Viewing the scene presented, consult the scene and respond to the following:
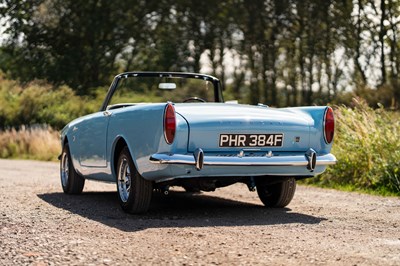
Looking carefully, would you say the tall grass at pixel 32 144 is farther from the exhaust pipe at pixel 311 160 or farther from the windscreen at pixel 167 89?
the exhaust pipe at pixel 311 160

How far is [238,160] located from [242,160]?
0.04 meters

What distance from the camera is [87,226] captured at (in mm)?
7219

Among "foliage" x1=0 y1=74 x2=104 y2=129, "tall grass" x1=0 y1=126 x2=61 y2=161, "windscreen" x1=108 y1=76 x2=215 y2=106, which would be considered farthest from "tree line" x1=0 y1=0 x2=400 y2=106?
"windscreen" x1=108 y1=76 x2=215 y2=106

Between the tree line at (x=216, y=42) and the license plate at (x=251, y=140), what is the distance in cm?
1787

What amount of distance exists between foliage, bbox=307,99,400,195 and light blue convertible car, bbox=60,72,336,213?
10.8 feet

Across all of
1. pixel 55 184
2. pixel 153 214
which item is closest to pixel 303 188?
pixel 55 184

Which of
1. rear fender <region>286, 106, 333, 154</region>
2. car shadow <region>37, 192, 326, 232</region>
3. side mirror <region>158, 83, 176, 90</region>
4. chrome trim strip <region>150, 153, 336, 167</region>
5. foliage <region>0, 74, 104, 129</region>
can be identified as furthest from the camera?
foliage <region>0, 74, 104, 129</region>

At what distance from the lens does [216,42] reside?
3559 cm

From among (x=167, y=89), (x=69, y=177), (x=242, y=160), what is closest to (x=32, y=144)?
(x=69, y=177)

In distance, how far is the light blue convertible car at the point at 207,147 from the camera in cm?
741

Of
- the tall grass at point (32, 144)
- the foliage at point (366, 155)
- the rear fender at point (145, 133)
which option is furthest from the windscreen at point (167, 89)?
the tall grass at point (32, 144)

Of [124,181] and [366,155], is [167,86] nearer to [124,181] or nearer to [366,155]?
[124,181]

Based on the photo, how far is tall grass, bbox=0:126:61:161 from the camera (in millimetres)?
23969

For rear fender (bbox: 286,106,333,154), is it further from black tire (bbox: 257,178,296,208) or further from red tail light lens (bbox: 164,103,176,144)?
red tail light lens (bbox: 164,103,176,144)
